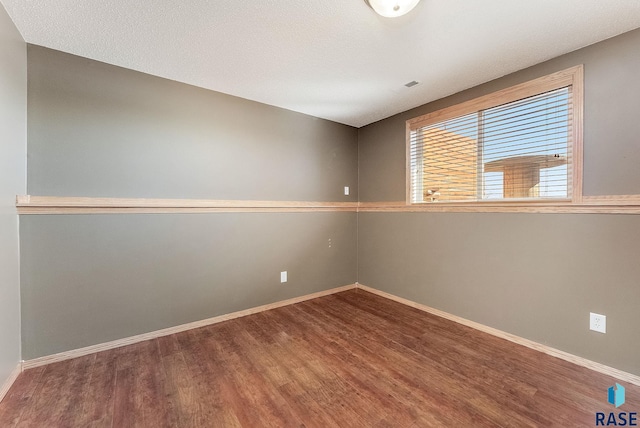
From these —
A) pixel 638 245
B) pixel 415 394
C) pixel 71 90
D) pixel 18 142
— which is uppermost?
pixel 71 90

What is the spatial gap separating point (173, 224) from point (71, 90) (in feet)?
3.95

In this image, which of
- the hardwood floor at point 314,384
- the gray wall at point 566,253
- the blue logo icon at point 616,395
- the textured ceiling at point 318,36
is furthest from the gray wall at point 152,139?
the blue logo icon at point 616,395

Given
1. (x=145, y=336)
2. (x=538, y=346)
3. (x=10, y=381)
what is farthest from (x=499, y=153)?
(x=10, y=381)

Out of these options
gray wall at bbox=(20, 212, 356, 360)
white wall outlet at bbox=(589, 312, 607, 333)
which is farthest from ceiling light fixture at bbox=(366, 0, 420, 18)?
white wall outlet at bbox=(589, 312, 607, 333)

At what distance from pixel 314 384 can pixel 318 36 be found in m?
2.25

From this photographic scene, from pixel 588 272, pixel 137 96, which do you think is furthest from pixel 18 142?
pixel 588 272

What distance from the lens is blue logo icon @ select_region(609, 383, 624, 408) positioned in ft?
4.83

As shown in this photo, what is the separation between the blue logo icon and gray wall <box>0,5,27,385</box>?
3502 mm

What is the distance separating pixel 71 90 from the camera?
6.36 ft

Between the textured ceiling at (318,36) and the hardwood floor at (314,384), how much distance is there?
2224mm

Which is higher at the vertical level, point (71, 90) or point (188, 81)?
point (188, 81)

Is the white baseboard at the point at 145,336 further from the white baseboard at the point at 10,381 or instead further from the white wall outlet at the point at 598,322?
the white wall outlet at the point at 598,322

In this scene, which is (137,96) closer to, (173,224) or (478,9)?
(173,224)

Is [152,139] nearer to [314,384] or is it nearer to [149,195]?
[149,195]
